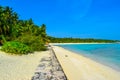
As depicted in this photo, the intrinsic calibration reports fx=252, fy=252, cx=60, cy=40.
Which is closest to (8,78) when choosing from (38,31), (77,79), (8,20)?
(77,79)

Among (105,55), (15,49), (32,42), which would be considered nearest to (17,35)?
(32,42)

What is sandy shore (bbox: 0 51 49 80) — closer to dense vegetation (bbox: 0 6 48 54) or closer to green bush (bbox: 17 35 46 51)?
dense vegetation (bbox: 0 6 48 54)

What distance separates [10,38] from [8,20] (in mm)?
5276

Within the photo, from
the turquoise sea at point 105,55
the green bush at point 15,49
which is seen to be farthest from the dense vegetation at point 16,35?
the turquoise sea at point 105,55

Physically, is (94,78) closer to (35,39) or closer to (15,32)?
(35,39)

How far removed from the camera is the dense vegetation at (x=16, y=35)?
21.2 metres

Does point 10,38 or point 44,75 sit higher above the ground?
point 10,38

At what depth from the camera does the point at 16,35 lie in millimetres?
37688

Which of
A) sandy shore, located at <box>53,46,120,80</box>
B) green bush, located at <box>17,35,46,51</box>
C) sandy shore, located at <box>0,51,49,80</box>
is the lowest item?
sandy shore, located at <box>53,46,120,80</box>

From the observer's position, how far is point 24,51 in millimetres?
20734

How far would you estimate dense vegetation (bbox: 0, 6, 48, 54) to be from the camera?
69.5 ft

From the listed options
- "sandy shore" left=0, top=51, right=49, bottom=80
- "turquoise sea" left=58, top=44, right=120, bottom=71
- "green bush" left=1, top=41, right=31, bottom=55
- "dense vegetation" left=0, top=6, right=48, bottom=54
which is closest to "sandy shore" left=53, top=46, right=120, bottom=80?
"turquoise sea" left=58, top=44, right=120, bottom=71

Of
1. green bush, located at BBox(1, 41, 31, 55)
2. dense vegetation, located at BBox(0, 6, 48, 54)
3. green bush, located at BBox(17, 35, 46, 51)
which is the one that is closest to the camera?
green bush, located at BBox(1, 41, 31, 55)

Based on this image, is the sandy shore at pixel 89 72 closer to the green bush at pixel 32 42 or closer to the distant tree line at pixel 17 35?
the distant tree line at pixel 17 35
